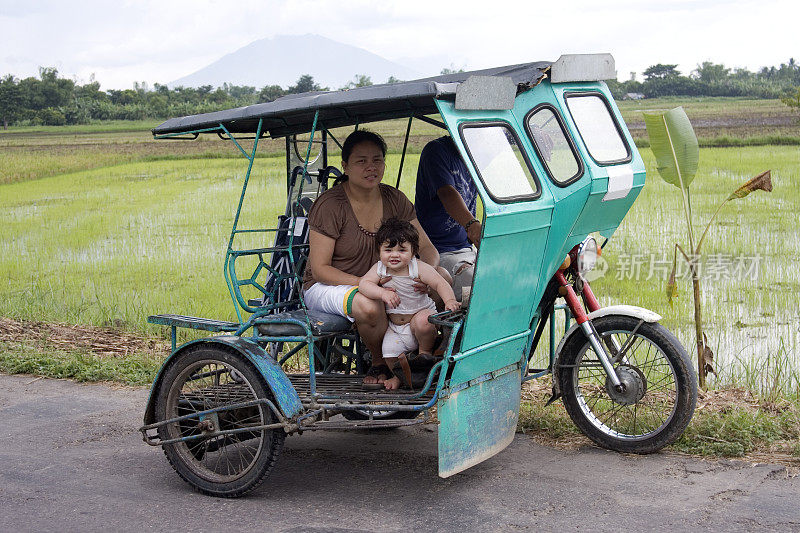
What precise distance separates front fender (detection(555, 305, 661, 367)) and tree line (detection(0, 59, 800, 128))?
26842 millimetres

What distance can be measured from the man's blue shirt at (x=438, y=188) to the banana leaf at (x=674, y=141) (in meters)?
1.38

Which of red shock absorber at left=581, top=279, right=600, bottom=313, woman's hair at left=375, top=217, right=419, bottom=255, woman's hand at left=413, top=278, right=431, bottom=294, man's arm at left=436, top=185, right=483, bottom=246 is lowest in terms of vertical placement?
red shock absorber at left=581, top=279, right=600, bottom=313

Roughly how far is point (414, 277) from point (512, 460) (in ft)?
3.69

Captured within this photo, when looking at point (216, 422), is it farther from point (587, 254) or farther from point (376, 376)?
point (587, 254)

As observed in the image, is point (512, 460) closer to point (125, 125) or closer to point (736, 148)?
point (736, 148)

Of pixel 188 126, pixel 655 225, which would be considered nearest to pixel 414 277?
pixel 188 126

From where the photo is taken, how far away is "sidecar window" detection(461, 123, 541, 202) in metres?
4.20

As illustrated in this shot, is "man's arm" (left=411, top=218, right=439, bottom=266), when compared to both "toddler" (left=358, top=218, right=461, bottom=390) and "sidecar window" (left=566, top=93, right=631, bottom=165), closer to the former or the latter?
"toddler" (left=358, top=218, right=461, bottom=390)

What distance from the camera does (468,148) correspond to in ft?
13.7

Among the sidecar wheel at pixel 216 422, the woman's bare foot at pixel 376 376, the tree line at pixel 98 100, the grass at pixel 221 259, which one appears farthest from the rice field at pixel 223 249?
the tree line at pixel 98 100

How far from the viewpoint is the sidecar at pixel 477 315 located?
4.23m

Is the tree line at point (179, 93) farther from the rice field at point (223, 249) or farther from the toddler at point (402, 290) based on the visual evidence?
the toddler at point (402, 290)

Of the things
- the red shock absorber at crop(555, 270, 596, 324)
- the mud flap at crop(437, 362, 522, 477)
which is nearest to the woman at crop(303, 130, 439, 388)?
the mud flap at crop(437, 362, 522, 477)

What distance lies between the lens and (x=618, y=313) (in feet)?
15.7
